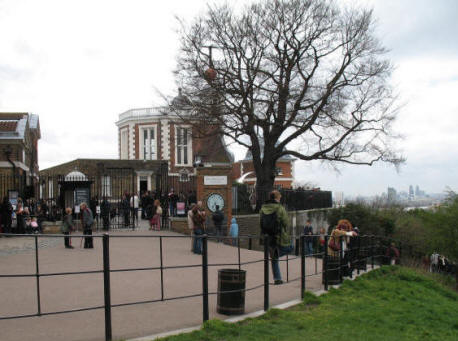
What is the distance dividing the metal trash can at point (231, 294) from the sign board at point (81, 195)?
684 inches

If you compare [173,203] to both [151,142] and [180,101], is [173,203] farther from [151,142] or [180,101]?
[151,142]

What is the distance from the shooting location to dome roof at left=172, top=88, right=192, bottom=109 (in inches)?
1097

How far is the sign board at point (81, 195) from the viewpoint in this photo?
24.2 metres

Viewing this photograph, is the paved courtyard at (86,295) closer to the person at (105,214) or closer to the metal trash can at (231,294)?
the metal trash can at (231,294)

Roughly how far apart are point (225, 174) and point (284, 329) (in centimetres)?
1568

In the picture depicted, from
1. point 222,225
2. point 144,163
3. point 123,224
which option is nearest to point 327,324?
point 222,225

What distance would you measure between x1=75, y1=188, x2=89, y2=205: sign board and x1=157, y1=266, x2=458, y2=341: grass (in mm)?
15409

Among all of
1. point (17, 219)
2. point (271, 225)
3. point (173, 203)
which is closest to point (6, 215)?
point (17, 219)

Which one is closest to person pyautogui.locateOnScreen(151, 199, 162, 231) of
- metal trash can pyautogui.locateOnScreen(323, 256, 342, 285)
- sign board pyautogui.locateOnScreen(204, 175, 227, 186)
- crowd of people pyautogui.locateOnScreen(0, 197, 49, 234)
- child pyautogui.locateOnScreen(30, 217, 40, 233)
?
sign board pyautogui.locateOnScreen(204, 175, 227, 186)

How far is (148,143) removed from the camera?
54.7 m

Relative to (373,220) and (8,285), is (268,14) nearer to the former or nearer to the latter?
(373,220)

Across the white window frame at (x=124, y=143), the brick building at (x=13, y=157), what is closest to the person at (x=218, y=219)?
the brick building at (x=13, y=157)

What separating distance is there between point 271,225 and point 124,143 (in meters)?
49.8

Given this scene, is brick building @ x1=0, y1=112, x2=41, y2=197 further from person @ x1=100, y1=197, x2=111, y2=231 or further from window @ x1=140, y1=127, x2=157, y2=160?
window @ x1=140, y1=127, x2=157, y2=160
